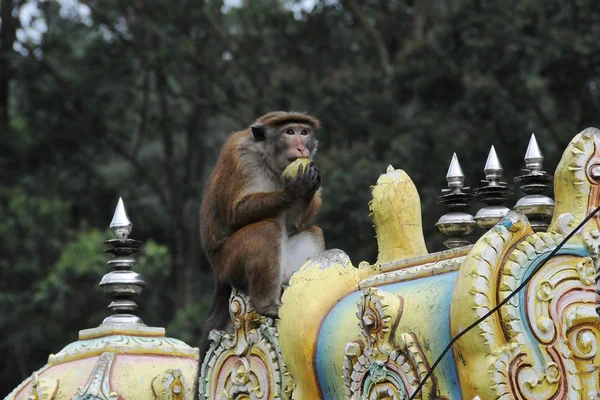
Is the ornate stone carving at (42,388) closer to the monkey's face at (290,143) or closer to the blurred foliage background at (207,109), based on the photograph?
the monkey's face at (290,143)

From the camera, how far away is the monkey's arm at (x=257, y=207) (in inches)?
252

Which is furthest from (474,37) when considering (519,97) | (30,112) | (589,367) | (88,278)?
(589,367)

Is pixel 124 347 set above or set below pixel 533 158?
below

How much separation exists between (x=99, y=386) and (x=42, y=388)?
34 cm

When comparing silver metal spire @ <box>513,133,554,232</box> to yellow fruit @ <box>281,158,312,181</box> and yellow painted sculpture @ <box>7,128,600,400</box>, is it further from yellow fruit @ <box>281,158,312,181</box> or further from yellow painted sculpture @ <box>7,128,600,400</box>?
yellow fruit @ <box>281,158,312,181</box>

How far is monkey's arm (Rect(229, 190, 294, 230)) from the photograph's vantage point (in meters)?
6.39

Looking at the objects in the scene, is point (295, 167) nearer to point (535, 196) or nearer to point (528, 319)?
point (535, 196)

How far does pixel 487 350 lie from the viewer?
4.20 meters

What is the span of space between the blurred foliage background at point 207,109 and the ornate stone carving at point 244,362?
9.27 meters

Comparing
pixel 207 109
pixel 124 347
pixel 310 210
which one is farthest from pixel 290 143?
pixel 207 109

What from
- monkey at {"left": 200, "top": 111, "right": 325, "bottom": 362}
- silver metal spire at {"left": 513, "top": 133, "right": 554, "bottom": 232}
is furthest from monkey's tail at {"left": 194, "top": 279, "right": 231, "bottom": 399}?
silver metal spire at {"left": 513, "top": 133, "right": 554, "bottom": 232}

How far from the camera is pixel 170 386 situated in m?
6.39

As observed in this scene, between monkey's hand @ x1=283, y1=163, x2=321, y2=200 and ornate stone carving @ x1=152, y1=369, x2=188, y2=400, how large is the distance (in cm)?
119

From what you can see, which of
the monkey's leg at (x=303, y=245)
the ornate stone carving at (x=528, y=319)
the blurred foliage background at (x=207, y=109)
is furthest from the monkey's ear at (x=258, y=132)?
the blurred foliage background at (x=207, y=109)
